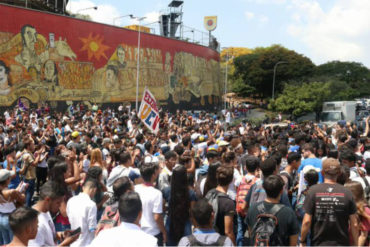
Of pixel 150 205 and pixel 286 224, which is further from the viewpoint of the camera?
pixel 150 205

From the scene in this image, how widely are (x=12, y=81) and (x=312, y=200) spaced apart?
73.6 ft

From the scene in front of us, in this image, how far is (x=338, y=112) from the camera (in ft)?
89.5

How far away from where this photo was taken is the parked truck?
2725 centimetres

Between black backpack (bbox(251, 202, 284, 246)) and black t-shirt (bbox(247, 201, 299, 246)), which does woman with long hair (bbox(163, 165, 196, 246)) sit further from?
black t-shirt (bbox(247, 201, 299, 246))

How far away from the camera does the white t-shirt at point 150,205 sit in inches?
172

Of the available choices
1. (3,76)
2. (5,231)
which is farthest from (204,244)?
(3,76)

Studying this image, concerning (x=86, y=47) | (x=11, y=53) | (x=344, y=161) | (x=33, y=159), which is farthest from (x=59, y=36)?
(x=344, y=161)

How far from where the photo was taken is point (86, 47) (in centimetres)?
2777

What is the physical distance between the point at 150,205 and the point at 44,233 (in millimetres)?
1271

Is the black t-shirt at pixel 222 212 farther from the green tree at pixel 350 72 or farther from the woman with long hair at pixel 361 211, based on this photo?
the green tree at pixel 350 72

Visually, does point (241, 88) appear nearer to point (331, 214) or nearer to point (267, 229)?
point (331, 214)

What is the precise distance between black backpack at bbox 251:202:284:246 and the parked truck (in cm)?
2522

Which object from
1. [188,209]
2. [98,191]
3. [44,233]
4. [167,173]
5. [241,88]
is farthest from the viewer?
[241,88]

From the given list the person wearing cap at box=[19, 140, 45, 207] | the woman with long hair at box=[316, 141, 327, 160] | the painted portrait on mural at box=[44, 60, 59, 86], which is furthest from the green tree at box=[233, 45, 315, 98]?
the person wearing cap at box=[19, 140, 45, 207]
